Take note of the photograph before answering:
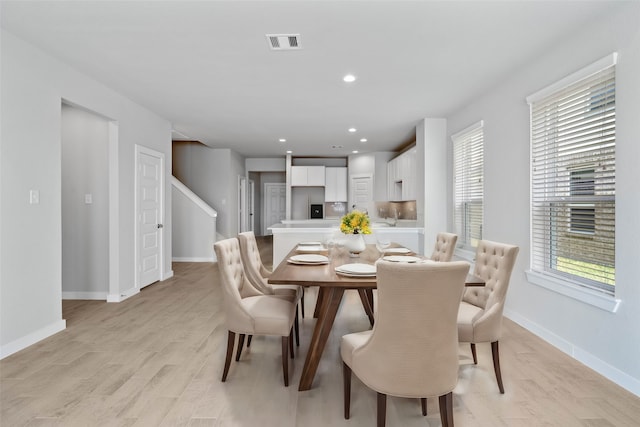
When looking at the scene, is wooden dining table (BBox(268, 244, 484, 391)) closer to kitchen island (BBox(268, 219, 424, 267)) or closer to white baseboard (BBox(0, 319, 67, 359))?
white baseboard (BBox(0, 319, 67, 359))

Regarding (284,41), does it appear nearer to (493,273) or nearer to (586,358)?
(493,273)

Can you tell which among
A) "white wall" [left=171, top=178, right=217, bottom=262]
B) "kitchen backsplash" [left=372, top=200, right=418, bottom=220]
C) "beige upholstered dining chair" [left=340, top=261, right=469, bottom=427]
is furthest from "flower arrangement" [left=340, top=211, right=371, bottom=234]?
"white wall" [left=171, top=178, right=217, bottom=262]

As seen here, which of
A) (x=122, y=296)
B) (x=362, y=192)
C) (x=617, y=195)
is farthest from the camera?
(x=362, y=192)

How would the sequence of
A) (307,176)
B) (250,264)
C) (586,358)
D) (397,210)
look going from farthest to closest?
(307,176) → (397,210) → (250,264) → (586,358)

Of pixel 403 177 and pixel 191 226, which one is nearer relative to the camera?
pixel 403 177

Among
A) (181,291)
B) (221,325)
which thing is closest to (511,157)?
(221,325)

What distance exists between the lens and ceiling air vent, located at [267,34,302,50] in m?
2.76

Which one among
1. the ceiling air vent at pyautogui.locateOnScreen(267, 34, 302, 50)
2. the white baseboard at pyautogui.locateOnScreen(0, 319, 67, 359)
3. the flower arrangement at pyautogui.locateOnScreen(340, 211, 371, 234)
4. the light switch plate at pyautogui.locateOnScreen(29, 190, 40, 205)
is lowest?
the white baseboard at pyautogui.locateOnScreen(0, 319, 67, 359)

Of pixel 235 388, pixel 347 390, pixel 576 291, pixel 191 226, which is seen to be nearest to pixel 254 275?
pixel 235 388

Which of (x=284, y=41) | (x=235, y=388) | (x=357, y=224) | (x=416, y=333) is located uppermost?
(x=284, y=41)

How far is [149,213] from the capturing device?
502cm

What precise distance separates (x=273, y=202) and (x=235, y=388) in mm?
9934

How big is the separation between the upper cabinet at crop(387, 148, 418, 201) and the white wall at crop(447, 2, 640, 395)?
2.14 metres

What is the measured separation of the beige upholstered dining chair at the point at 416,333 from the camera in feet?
4.67
